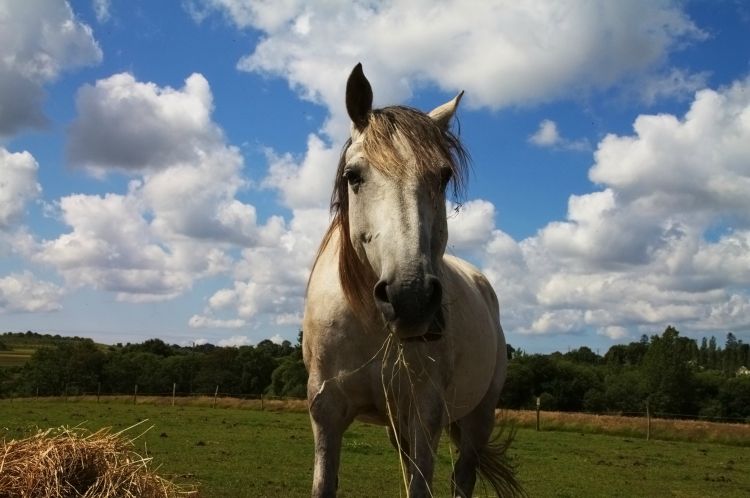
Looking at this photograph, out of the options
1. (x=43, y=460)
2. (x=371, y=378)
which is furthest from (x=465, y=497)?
(x=43, y=460)

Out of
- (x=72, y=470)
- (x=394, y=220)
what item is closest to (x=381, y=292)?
(x=394, y=220)

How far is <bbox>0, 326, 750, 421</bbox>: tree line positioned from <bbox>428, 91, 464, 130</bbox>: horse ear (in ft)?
141

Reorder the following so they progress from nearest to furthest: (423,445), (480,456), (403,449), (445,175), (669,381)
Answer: (445,175) < (423,445) < (403,449) < (480,456) < (669,381)

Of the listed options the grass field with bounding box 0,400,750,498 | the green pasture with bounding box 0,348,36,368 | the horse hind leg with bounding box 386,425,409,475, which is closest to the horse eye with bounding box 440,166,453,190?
the horse hind leg with bounding box 386,425,409,475

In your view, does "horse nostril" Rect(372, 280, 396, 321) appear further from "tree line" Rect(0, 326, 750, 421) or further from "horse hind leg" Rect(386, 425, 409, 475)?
"tree line" Rect(0, 326, 750, 421)

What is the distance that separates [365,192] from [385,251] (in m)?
0.41

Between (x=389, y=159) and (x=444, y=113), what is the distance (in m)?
0.84

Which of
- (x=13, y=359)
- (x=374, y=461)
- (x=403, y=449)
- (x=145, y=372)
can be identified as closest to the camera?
(x=403, y=449)

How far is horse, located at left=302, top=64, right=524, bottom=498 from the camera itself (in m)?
2.66

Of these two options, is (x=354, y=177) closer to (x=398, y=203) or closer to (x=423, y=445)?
(x=398, y=203)

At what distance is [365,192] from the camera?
3006mm

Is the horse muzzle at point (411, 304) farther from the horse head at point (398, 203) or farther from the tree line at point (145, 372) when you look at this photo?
the tree line at point (145, 372)

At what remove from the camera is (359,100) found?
336 cm

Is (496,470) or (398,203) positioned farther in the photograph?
(496,470)
